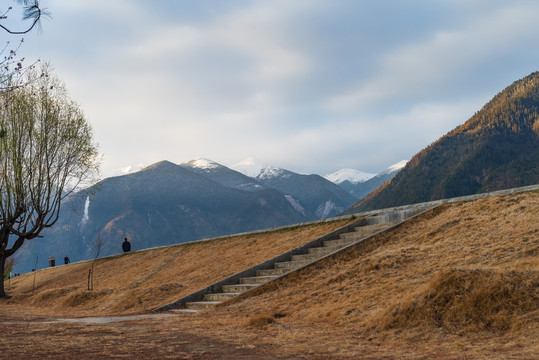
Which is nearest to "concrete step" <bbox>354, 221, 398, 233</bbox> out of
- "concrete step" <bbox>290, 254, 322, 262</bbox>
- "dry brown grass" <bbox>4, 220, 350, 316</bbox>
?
"concrete step" <bbox>290, 254, 322, 262</bbox>

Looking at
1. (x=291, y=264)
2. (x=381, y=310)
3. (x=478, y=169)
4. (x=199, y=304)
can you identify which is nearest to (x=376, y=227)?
(x=291, y=264)

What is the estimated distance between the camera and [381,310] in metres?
10.3

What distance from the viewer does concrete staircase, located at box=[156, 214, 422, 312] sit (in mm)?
17141

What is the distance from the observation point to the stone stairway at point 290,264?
17013mm

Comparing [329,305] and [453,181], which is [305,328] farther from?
[453,181]

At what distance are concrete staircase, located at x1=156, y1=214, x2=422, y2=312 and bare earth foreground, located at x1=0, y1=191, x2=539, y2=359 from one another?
48.6 inches

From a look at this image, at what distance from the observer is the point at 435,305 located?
9492 millimetres

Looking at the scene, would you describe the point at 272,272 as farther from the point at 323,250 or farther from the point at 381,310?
the point at 381,310

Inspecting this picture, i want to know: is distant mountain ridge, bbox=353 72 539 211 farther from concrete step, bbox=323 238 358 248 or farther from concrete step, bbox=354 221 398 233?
concrete step, bbox=323 238 358 248

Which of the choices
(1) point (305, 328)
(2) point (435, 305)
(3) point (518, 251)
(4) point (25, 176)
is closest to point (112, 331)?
(1) point (305, 328)

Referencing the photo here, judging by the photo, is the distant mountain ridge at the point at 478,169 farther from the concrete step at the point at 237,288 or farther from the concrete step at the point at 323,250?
the concrete step at the point at 237,288

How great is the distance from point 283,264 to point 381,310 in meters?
8.32

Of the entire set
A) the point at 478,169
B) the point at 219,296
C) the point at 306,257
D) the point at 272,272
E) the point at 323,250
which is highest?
the point at 478,169

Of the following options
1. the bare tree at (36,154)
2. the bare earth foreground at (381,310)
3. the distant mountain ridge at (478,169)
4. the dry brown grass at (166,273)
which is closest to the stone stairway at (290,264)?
the bare earth foreground at (381,310)
